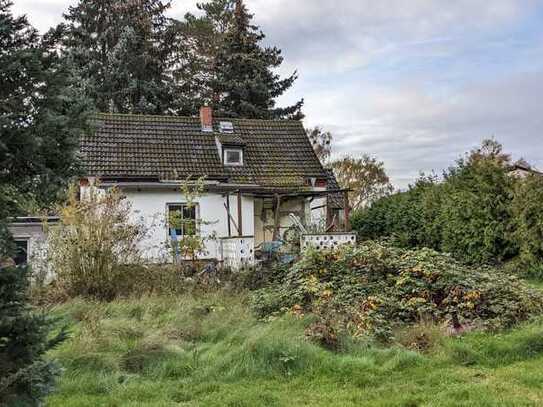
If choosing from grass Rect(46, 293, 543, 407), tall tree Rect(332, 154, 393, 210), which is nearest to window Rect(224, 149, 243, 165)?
grass Rect(46, 293, 543, 407)

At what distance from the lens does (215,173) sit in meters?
17.4

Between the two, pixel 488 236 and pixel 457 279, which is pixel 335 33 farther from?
pixel 457 279

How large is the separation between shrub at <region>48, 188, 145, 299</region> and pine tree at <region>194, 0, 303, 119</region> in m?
17.7

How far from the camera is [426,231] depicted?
612 inches

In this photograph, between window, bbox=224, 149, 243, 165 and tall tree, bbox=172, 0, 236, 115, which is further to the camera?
tall tree, bbox=172, 0, 236, 115

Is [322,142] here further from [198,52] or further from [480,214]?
[480,214]

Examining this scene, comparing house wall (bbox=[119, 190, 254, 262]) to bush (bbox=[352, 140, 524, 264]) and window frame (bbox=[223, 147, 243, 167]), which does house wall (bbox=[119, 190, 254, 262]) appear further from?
bush (bbox=[352, 140, 524, 264])

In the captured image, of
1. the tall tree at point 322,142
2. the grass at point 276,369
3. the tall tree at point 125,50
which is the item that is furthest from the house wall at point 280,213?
the tall tree at point 322,142

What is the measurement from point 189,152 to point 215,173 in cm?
155

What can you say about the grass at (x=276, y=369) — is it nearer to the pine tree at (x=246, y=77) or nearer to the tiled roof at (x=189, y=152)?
the tiled roof at (x=189, y=152)

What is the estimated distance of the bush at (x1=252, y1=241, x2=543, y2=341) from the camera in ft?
23.1

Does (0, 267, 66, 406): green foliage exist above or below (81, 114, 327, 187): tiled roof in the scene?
below

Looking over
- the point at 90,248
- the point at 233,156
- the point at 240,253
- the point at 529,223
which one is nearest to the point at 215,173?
the point at 233,156

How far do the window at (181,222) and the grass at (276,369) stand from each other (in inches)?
292
